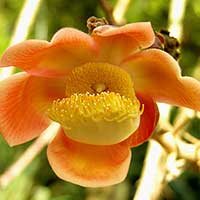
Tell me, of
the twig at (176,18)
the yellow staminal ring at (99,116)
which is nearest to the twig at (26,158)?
the twig at (176,18)

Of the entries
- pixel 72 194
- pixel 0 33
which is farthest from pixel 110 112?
pixel 72 194

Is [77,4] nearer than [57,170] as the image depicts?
No

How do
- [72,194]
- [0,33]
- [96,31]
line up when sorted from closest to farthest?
[96,31] → [0,33] → [72,194]

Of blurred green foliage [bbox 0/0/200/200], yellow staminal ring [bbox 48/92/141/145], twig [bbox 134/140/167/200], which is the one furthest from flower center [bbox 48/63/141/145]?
blurred green foliage [bbox 0/0/200/200]

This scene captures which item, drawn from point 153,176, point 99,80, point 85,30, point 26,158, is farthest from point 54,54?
point 85,30

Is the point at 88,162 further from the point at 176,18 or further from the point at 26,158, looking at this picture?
the point at 176,18

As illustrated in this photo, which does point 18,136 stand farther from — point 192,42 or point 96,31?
point 192,42

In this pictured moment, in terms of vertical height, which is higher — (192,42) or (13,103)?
(13,103)

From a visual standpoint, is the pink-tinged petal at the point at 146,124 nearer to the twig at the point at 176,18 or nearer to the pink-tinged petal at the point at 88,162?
the pink-tinged petal at the point at 88,162
